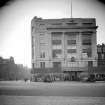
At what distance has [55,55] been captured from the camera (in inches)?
1357

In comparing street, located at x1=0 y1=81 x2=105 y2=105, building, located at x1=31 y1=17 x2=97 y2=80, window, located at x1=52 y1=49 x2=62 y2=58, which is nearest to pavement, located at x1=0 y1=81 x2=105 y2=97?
street, located at x1=0 y1=81 x2=105 y2=105

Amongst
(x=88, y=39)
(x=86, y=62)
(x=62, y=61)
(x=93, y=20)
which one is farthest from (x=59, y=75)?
(x=93, y=20)

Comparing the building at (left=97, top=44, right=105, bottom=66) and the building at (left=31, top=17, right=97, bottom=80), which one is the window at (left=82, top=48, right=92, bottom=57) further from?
the building at (left=97, top=44, right=105, bottom=66)

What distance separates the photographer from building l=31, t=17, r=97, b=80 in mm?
34062

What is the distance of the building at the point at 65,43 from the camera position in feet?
112

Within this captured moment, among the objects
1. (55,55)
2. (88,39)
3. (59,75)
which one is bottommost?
(59,75)

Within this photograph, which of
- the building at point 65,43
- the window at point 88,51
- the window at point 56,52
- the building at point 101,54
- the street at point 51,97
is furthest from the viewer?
the building at point 101,54

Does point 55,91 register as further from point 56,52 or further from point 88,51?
point 88,51

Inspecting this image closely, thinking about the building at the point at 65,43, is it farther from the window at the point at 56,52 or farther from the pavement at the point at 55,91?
the pavement at the point at 55,91

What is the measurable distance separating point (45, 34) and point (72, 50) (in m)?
4.75

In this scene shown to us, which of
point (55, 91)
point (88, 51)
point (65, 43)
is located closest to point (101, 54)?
point (88, 51)

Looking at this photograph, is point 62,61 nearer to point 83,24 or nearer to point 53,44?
point 53,44

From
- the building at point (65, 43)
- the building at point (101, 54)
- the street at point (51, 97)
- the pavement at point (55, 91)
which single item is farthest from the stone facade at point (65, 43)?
the street at point (51, 97)

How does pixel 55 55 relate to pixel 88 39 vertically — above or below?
below
